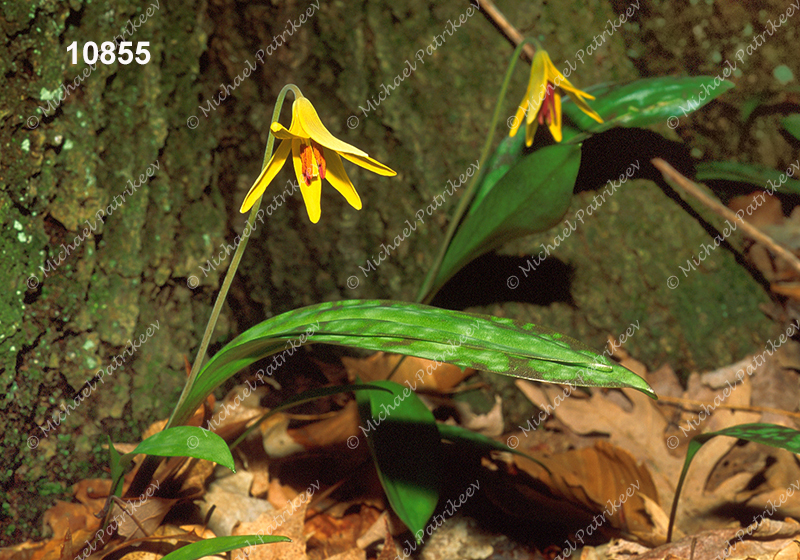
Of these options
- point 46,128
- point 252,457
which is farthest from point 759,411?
point 46,128

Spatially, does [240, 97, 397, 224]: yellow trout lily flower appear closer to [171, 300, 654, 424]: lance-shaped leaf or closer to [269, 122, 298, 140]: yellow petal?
[269, 122, 298, 140]: yellow petal

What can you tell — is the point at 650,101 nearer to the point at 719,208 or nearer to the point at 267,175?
the point at 719,208

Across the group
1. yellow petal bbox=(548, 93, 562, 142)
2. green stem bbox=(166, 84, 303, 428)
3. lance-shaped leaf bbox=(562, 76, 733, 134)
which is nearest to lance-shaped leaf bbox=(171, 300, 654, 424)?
green stem bbox=(166, 84, 303, 428)

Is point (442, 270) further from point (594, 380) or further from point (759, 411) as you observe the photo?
point (759, 411)

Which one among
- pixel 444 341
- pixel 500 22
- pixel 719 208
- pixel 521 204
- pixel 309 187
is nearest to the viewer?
pixel 444 341

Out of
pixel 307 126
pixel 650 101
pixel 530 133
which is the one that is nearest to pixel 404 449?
pixel 307 126

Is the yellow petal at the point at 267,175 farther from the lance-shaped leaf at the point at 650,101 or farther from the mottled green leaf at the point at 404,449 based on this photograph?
the lance-shaped leaf at the point at 650,101
